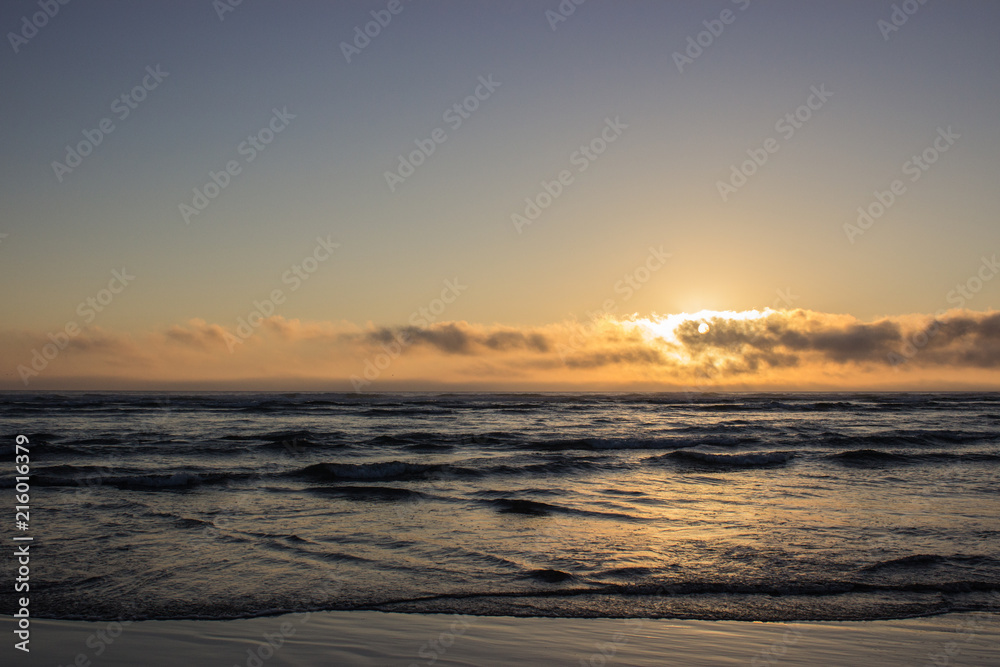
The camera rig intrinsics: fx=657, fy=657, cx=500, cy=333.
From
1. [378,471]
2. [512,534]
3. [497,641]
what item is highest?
[497,641]

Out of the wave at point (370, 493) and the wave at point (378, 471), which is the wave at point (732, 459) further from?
the wave at point (370, 493)

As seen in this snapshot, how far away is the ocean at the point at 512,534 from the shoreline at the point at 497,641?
0.27 metres

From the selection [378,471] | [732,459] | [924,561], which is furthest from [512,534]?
[732,459]

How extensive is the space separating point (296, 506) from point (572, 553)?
6.43 meters

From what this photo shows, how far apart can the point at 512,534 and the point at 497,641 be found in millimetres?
4500

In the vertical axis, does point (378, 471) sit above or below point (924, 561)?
below

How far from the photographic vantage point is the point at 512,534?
1073 cm

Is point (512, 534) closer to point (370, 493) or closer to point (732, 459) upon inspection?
point (370, 493)

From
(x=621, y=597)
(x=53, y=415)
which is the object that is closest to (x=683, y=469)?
(x=621, y=597)

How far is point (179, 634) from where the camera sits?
6.31 meters

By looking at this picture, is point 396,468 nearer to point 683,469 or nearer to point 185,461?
point 185,461

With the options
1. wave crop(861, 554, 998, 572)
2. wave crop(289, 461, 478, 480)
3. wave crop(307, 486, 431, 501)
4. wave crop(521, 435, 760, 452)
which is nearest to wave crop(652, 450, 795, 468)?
wave crop(521, 435, 760, 452)

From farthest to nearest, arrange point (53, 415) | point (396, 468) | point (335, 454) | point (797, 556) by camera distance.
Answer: point (53, 415) → point (335, 454) → point (396, 468) → point (797, 556)

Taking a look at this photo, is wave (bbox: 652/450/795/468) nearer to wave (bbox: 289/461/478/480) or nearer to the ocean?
the ocean
